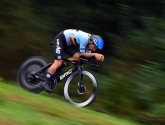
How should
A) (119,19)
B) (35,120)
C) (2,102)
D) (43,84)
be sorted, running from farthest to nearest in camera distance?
(119,19) → (43,84) → (2,102) → (35,120)

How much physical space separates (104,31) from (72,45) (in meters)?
4.21

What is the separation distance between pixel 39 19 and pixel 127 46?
2.98 m

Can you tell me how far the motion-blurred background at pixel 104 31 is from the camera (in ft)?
41.1

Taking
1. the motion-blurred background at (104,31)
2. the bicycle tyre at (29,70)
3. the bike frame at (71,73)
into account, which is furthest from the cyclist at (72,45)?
the motion-blurred background at (104,31)

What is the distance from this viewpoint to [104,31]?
14.2 m

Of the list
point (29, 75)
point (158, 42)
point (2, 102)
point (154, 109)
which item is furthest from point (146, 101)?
point (2, 102)

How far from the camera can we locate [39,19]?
1422 cm

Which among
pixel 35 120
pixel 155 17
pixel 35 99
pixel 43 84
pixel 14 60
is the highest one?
pixel 155 17

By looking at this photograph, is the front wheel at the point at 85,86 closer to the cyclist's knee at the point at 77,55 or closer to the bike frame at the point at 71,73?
the bike frame at the point at 71,73

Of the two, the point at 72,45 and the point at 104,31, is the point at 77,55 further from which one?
the point at 104,31

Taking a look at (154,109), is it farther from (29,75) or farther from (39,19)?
(39,19)

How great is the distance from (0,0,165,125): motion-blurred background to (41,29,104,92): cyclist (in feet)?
7.36

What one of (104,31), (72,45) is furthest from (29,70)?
(104,31)

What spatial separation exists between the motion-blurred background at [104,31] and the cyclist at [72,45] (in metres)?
2.24
